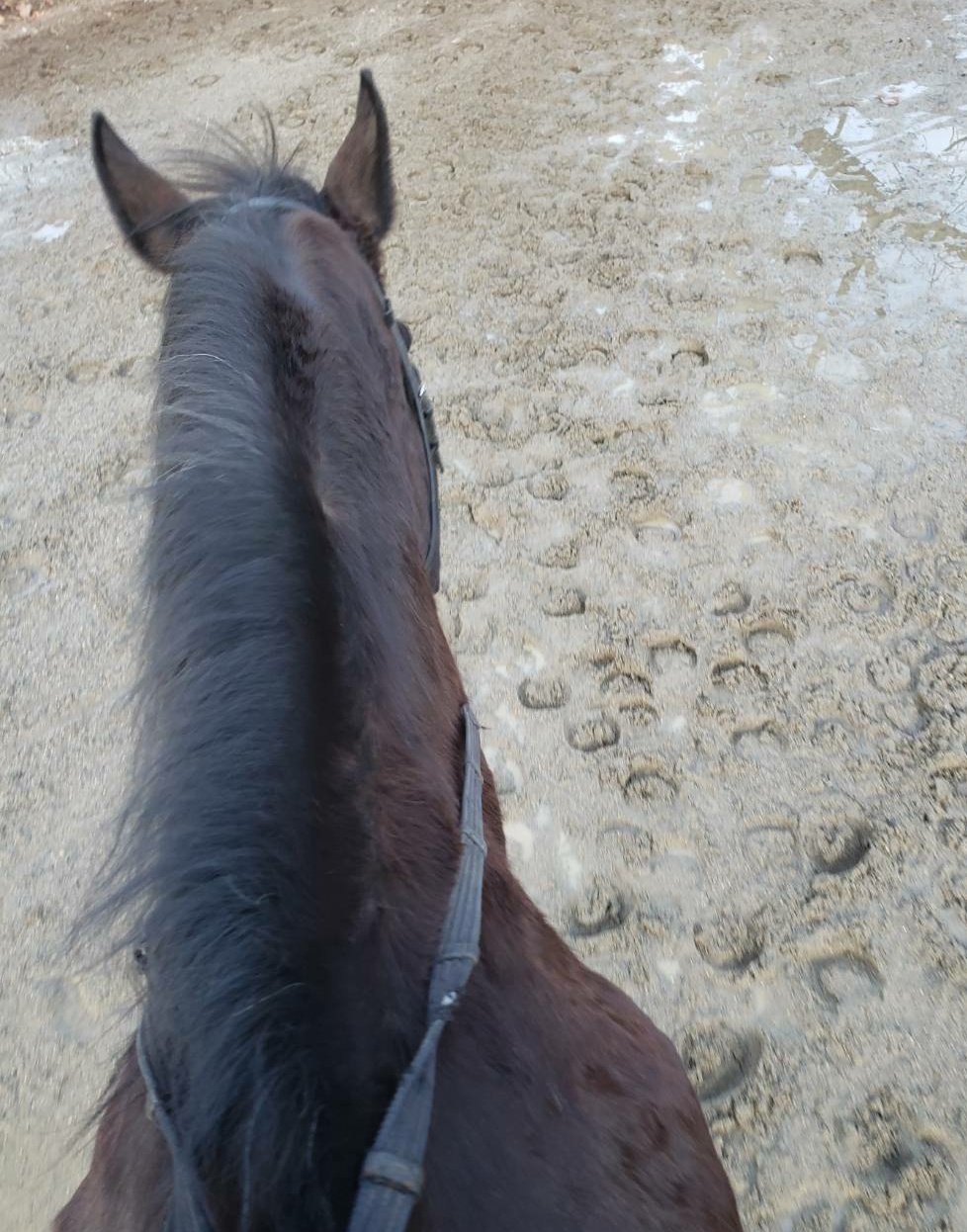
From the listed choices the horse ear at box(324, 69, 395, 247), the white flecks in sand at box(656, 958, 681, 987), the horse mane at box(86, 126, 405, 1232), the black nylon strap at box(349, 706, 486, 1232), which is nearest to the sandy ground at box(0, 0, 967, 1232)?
the white flecks in sand at box(656, 958, 681, 987)

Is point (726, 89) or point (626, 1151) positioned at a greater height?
point (626, 1151)

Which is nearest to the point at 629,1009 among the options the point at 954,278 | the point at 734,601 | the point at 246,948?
the point at 246,948

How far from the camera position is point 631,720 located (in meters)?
2.28

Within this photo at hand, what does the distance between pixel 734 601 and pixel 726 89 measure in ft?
11.0

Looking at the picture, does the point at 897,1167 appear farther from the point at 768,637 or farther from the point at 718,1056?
the point at 768,637

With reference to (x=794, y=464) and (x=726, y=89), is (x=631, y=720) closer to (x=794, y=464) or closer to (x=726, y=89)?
(x=794, y=464)

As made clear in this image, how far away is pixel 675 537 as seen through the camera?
8.83ft

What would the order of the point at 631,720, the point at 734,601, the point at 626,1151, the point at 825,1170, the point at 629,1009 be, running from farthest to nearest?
1. the point at 734,601
2. the point at 631,720
3. the point at 825,1170
4. the point at 629,1009
5. the point at 626,1151

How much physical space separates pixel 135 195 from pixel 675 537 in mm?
1748

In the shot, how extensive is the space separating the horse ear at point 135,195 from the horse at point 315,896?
0.29 m

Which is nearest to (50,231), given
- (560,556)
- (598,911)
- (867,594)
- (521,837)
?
(560,556)

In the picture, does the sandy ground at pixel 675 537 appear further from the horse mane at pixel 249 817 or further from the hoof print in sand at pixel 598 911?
the horse mane at pixel 249 817

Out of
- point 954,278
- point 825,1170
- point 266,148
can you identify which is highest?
point 266,148

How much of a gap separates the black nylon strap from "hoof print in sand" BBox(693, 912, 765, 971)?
1186 mm
